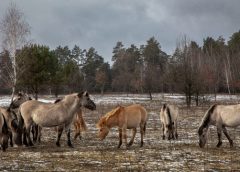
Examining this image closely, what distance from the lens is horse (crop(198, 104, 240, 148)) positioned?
539 inches

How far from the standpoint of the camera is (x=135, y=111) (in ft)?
46.3

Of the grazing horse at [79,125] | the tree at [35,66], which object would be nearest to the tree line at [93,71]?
the tree at [35,66]

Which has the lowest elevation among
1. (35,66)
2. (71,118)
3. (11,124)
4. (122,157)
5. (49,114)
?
(122,157)

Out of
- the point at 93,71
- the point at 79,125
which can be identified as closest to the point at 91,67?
the point at 93,71

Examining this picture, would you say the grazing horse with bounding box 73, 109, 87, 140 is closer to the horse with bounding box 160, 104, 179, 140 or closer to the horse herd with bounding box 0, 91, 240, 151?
the horse herd with bounding box 0, 91, 240, 151

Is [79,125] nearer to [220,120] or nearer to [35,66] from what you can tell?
[220,120]

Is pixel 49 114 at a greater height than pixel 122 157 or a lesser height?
greater

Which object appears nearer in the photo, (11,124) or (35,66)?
(11,124)

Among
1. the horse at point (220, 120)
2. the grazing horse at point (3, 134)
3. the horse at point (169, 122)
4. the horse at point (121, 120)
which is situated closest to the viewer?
the grazing horse at point (3, 134)

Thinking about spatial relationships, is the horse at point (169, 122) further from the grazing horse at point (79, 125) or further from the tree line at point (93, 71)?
the tree line at point (93, 71)

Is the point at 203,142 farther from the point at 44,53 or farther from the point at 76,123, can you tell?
the point at 44,53

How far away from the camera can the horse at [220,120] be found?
13.7 m

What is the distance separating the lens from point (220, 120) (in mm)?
13961

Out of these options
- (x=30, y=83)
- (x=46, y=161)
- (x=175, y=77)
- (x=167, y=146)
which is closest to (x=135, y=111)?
(x=167, y=146)
